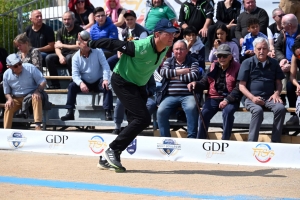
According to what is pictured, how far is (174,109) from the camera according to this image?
9.87m

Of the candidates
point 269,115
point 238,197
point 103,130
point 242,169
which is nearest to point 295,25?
point 269,115

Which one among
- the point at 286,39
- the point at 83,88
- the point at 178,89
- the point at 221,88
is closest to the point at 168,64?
the point at 178,89

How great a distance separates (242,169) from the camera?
26.5 ft

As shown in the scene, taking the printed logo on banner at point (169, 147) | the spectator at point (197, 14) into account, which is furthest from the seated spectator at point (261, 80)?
the spectator at point (197, 14)

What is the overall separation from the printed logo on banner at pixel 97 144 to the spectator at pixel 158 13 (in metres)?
3.51

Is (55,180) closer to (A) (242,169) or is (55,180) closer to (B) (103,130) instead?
(A) (242,169)

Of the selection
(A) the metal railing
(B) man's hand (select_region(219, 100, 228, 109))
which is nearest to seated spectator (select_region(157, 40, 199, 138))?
(B) man's hand (select_region(219, 100, 228, 109))

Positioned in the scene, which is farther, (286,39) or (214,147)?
(286,39)

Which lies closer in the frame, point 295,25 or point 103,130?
point 295,25

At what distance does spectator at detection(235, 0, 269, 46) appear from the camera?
1107 cm

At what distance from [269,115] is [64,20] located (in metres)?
4.16

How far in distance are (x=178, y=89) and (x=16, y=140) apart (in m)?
2.46

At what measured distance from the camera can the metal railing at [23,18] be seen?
14.0m

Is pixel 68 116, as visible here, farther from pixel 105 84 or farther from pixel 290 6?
pixel 290 6
